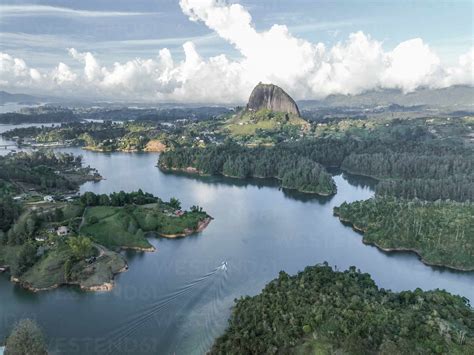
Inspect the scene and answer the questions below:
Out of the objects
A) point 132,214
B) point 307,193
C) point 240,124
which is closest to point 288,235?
point 132,214

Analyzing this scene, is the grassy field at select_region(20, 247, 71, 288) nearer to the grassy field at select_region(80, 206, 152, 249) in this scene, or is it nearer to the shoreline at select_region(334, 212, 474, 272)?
the grassy field at select_region(80, 206, 152, 249)

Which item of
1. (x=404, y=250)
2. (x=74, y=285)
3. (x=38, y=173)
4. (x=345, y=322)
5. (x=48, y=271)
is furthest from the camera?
(x=38, y=173)

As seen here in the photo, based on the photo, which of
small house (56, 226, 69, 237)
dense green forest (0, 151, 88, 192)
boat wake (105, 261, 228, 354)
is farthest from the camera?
dense green forest (0, 151, 88, 192)

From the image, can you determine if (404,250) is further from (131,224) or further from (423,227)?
(131,224)

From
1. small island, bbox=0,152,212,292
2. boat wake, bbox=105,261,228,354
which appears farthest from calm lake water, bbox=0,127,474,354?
small island, bbox=0,152,212,292

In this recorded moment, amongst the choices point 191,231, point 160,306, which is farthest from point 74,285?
point 191,231
